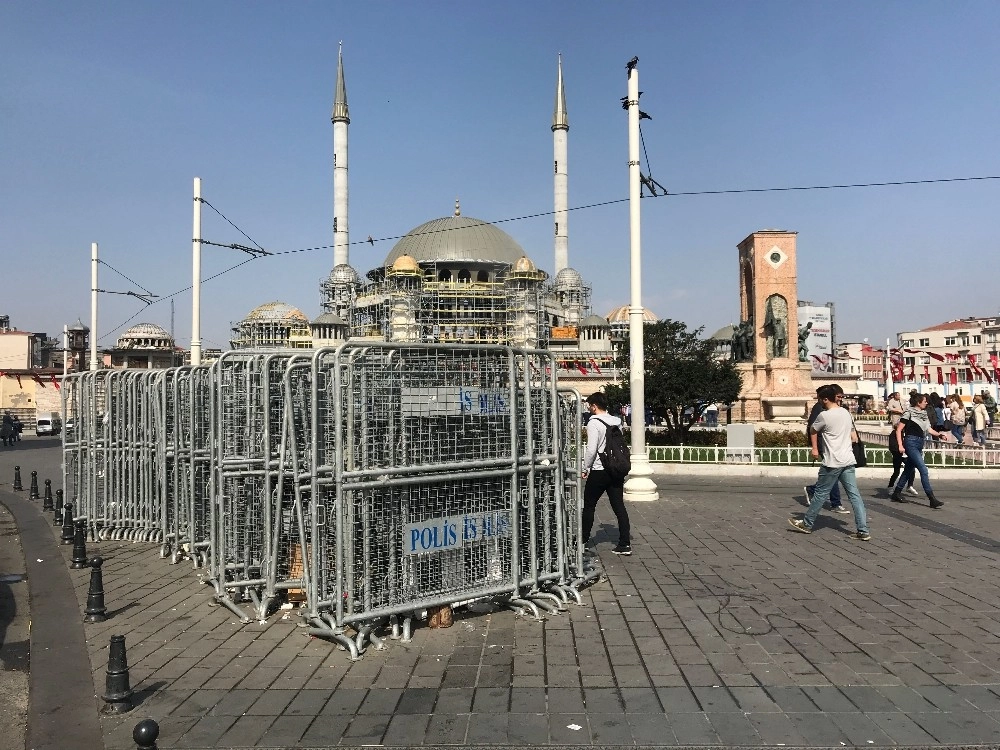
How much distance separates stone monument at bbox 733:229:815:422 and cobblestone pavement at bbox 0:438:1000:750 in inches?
657

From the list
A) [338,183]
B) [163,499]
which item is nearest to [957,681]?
[163,499]

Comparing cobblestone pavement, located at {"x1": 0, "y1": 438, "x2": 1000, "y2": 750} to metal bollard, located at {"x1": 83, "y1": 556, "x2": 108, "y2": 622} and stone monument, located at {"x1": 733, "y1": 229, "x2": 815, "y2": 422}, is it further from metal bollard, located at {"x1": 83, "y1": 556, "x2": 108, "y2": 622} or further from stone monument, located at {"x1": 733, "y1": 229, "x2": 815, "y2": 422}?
stone monument, located at {"x1": 733, "y1": 229, "x2": 815, "y2": 422}

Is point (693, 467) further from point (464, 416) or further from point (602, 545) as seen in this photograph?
point (464, 416)

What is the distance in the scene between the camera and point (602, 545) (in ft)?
27.3

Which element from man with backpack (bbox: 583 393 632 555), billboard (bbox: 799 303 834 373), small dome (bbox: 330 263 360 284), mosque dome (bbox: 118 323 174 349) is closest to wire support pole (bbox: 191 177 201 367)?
man with backpack (bbox: 583 393 632 555)

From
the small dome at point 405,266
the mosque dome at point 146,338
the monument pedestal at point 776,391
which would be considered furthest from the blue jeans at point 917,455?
the mosque dome at point 146,338

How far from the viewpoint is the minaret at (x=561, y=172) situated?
2584 inches

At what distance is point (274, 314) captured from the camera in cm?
7550

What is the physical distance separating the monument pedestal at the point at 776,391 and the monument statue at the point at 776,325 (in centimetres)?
38

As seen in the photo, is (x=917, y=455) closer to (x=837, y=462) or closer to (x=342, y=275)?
(x=837, y=462)

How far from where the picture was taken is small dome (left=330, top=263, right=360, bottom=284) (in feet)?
218

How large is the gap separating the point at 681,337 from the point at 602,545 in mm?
16484

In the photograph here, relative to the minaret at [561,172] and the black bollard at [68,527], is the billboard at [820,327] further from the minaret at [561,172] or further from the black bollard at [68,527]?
the black bollard at [68,527]

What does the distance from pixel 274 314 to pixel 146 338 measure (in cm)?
1658
